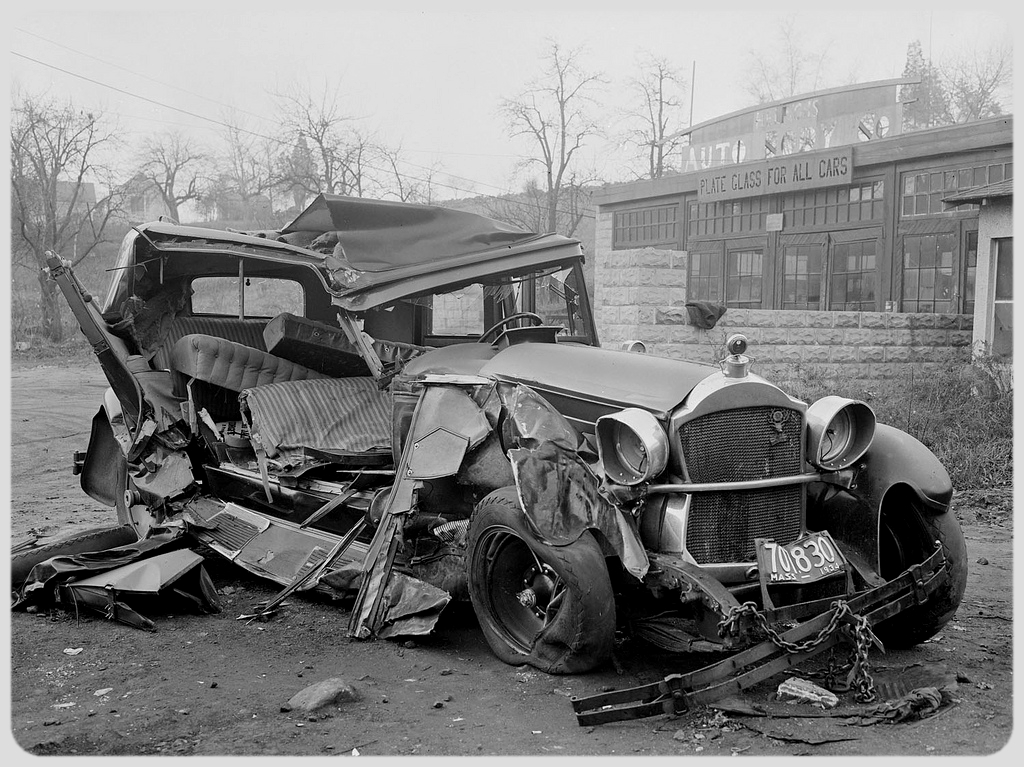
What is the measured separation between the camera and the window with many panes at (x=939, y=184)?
43.7 feet

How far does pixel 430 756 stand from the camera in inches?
124

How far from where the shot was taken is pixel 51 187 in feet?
76.3

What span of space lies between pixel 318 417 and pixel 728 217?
45.3 feet

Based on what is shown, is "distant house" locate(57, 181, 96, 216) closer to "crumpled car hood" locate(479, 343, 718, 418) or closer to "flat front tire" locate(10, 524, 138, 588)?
"flat front tire" locate(10, 524, 138, 588)

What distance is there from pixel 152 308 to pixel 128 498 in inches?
53.7

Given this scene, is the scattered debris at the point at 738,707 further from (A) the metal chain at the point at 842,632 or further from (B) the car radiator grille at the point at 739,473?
(B) the car radiator grille at the point at 739,473

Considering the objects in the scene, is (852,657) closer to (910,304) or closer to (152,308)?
(152,308)

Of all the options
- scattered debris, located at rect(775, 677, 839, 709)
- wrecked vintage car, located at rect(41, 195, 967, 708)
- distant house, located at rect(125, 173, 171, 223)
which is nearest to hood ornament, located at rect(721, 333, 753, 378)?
wrecked vintage car, located at rect(41, 195, 967, 708)

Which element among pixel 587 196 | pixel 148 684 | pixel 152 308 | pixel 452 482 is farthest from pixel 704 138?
pixel 148 684

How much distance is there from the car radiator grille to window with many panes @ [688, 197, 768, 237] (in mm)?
13877

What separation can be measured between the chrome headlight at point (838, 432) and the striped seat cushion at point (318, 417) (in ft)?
8.09

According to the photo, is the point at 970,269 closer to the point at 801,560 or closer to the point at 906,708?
the point at 801,560

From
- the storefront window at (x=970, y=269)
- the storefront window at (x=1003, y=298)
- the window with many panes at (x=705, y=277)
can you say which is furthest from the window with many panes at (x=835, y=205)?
the storefront window at (x=1003, y=298)

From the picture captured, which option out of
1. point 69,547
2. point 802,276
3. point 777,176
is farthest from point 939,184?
point 69,547
